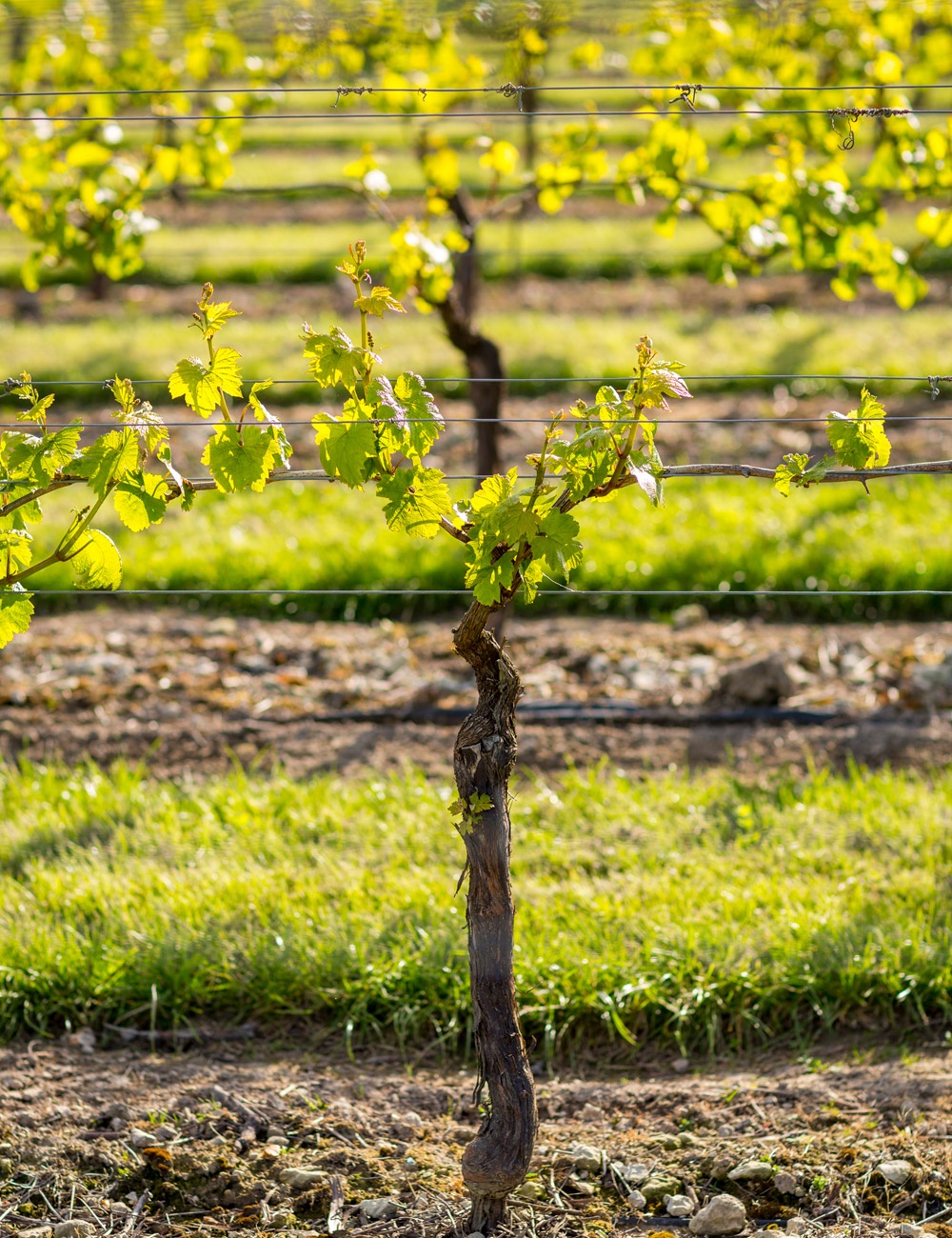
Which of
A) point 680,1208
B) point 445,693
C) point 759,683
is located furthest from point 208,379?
point 759,683

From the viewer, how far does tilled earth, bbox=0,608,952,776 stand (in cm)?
468

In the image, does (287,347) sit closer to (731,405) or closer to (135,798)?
(731,405)

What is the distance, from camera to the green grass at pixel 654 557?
564cm

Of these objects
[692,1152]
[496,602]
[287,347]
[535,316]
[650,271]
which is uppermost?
[650,271]

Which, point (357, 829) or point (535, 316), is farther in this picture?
point (535, 316)

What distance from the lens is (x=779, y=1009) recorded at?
3.48 metres

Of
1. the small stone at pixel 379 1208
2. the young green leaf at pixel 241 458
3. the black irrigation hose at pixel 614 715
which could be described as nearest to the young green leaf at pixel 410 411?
the young green leaf at pixel 241 458

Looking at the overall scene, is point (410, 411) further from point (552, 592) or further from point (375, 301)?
point (552, 592)

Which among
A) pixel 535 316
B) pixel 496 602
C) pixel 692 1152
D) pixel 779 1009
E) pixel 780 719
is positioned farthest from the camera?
pixel 535 316

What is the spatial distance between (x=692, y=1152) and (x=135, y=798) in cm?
227

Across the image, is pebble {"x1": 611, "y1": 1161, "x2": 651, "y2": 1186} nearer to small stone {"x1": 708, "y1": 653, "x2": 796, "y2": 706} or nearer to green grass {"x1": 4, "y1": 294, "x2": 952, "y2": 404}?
small stone {"x1": 708, "y1": 653, "x2": 796, "y2": 706}

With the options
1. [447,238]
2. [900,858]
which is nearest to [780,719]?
[900,858]

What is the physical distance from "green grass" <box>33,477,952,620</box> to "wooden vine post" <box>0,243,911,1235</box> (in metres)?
3.20

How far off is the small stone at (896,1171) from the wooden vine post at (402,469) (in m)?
1.26
